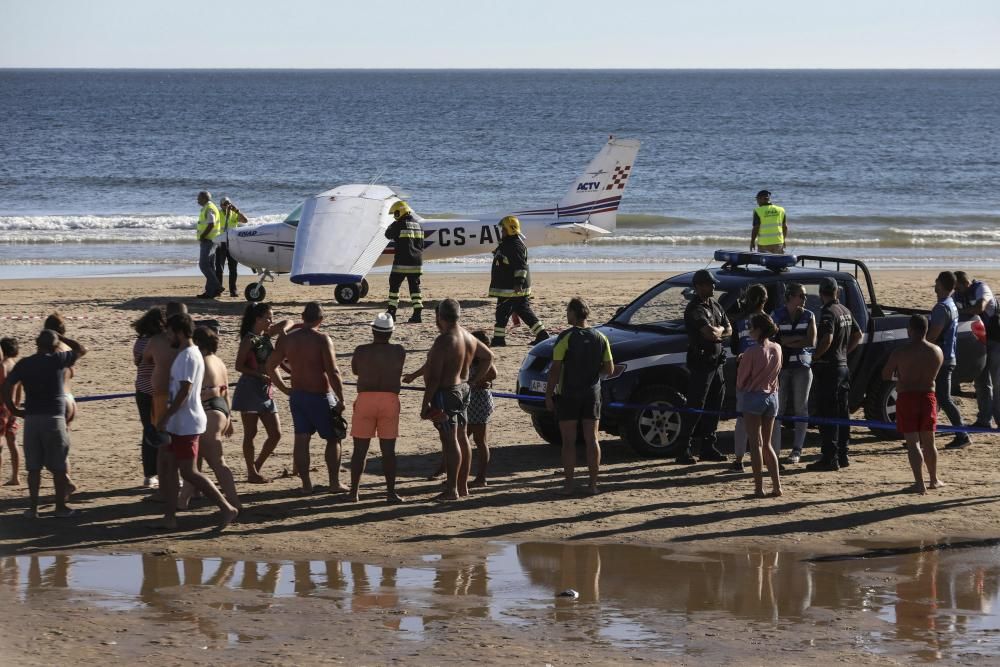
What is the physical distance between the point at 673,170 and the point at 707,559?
5440 centimetres

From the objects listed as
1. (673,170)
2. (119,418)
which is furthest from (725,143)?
(119,418)

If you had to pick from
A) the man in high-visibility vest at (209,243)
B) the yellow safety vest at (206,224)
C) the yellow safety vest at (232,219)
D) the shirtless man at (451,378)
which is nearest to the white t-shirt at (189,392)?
the shirtless man at (451,378)

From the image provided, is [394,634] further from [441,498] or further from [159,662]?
[441,498]

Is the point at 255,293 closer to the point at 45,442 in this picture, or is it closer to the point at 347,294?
the point at 347,294

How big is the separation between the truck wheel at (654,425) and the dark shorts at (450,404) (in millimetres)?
2110

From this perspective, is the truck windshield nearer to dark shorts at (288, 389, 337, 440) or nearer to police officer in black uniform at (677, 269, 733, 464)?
police officer in black uniform at (677, 269, 733, 464)

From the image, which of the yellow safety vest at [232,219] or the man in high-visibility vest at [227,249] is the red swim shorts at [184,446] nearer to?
the man in high-visibility vest at [227,249]

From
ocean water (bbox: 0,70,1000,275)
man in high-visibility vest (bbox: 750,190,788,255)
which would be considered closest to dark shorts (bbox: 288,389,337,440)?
man in high-visibility vest (bbox: 750,190,788,255)

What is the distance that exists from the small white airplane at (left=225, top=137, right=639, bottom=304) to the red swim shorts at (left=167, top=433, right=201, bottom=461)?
8.59 metres

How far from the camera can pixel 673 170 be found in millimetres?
62219

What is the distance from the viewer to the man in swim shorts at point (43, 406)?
9.66 m

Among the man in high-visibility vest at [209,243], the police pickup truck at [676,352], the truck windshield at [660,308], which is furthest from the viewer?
the man in high-visibility vest at [209,243]

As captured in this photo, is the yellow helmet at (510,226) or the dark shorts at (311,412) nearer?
the dark shorts at (311,412)

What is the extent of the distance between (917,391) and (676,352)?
6.97 feet
